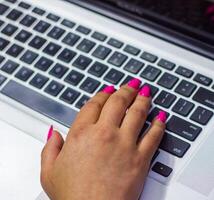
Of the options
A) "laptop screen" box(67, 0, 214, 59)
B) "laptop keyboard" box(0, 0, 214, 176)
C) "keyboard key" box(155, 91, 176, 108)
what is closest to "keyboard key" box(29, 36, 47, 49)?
"laptop keyboard" box(0, 0, 214, 176)

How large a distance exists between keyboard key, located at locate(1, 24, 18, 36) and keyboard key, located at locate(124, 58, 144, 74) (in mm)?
192

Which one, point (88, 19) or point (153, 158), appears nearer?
point (153, 158)

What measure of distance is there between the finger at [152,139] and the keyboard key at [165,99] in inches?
1.1

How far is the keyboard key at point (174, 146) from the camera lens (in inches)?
24.9

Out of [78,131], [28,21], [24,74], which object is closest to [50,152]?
[78,131]

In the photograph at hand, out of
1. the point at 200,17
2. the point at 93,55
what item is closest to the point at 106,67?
the point at 93,55

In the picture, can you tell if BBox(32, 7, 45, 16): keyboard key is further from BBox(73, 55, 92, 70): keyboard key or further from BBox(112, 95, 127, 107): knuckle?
BBox(112, 95, 127, 107): knuckle

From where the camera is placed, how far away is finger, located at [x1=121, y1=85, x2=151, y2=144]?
2.11 ft

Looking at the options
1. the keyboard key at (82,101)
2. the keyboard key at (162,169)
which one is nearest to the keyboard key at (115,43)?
the keyboard key at (82,101)

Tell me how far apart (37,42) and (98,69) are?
11 centimetres

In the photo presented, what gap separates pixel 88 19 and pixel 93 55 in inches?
3.1

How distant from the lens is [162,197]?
1.99 ft

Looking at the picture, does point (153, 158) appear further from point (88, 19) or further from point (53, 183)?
point (88, 19)

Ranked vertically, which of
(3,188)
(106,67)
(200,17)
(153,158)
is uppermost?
(200,17)
